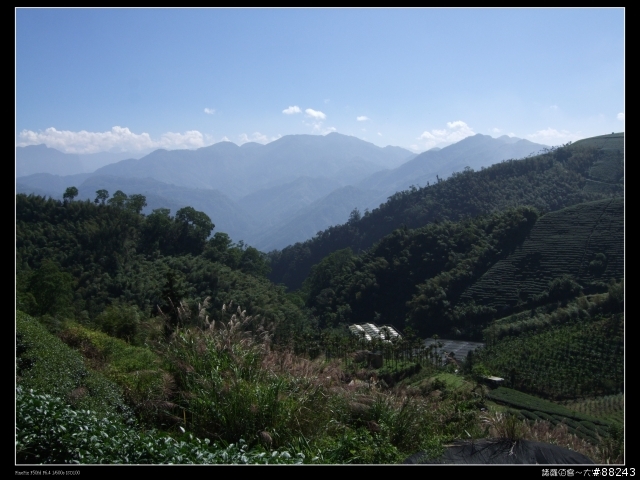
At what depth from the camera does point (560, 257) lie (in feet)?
102

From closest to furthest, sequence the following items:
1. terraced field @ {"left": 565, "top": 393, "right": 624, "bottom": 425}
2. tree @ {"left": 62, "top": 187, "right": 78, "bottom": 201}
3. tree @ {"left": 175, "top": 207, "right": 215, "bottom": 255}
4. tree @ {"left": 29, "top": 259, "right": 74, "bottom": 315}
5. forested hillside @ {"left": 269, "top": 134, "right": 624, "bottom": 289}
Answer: tree @ {"left": 29, "top": 259, "right": 74, "bottom": 315}, terraced field @ {"left": 565, "top": 393, "right": 624, "bottom": 425}, tree @ {"left": 62, "top": 187, "right": 78, "bottom": 201}, tree @ {"left": 175, "top": 207, "right": 215, "bottom": 255}, forested hillside @ {"left": 269, "top": 134, "right": 624, "bottom": 289}

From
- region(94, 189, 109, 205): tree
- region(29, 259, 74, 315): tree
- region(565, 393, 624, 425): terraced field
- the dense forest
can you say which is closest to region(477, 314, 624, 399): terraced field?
the dense forest

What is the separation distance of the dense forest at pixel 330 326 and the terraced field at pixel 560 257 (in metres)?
0.14

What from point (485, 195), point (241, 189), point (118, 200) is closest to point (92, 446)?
point (118, 200)

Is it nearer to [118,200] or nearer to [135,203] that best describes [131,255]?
[118,200]

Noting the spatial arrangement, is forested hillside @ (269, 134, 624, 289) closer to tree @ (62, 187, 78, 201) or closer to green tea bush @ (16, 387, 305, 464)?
tree @ (62, 187, 78, 201)

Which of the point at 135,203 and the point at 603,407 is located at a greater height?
the point at 135,203

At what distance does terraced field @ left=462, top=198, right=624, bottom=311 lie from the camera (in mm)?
28688

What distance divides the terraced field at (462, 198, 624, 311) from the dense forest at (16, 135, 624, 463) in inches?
5.4

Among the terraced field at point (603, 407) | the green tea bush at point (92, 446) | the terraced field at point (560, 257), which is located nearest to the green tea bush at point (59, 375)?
the green tea bush at point (92, 446)

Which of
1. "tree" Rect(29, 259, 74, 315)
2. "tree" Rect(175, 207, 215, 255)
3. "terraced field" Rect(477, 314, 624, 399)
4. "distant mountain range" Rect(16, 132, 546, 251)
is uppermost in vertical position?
"distant mountain range" Rect(16, 132, 546, 251)

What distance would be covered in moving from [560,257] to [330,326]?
15.3 metres

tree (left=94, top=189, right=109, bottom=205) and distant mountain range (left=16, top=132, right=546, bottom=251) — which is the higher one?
distant mountain range (left=16, top=132, right=546, bottom=251)
